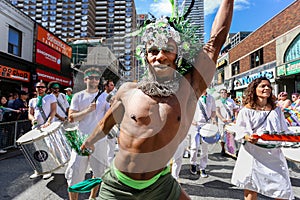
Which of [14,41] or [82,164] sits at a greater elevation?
[14,41]

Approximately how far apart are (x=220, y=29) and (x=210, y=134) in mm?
2838

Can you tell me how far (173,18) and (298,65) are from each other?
14418mm

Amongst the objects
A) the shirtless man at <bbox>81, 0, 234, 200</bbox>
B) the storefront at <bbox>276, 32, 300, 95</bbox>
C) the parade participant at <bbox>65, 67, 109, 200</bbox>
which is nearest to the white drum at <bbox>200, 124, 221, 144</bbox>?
the parade participant at <bbox>65, 67, 109, 200</bbox>

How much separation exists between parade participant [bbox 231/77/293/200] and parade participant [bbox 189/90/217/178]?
1.51 m

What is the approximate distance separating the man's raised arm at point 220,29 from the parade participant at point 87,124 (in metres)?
1.74

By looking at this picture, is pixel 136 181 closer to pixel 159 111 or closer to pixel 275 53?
pixel 159 111

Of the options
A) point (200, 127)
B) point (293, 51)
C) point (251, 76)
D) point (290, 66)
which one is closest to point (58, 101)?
point (200, 127)

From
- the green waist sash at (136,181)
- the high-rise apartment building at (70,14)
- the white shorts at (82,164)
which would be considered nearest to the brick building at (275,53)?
the white shorts at (82,164)

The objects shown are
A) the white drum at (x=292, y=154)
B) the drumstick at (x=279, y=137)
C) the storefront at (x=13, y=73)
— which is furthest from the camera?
the storefront at (x=13, y=73)

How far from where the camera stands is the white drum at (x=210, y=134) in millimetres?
3865

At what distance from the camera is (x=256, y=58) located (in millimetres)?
20969

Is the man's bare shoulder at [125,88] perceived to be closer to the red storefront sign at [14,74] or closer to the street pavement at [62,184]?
the street pavement at [62,184]

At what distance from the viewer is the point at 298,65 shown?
12.9 m

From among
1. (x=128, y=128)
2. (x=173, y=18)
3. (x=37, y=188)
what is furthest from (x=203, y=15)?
(x=37, y=188)
